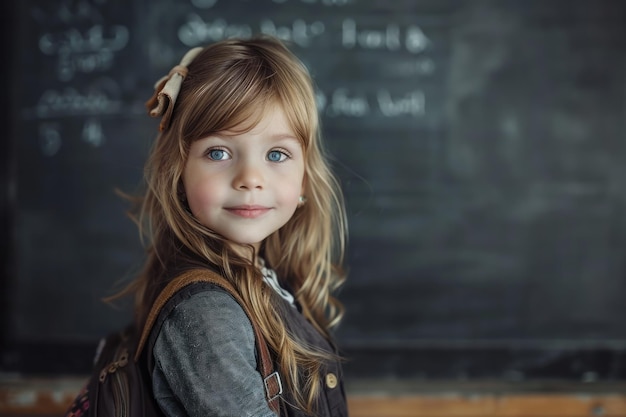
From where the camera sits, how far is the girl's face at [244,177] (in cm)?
95

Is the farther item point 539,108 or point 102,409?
point 539,108

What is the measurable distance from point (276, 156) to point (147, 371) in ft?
1.20

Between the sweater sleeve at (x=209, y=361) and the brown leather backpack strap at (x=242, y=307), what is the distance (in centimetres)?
1

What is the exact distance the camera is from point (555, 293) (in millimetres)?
1959

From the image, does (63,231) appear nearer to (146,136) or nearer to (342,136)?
(146,136)

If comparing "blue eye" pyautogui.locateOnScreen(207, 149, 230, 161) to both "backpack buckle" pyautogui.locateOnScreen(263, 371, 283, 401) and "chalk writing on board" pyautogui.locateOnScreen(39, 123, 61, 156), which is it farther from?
"chalk writing on board" pyautogui.locateOnScreen(39, 123, 61, 156)

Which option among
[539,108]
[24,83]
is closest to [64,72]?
[24,83]

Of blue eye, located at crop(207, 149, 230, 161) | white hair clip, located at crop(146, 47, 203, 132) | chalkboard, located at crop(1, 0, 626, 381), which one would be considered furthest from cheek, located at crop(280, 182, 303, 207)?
chalkboard, located at crop(1, 0, 626, 381)

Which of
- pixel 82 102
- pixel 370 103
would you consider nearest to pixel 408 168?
pixel 370 103

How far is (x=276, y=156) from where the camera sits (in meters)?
0.99

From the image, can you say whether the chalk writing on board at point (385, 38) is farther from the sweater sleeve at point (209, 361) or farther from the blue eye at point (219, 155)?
the sweater sleeve at point (209, 361)

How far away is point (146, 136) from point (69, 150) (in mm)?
232

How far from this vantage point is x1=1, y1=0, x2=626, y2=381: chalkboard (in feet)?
6.29

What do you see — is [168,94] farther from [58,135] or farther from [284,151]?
[58,135]
